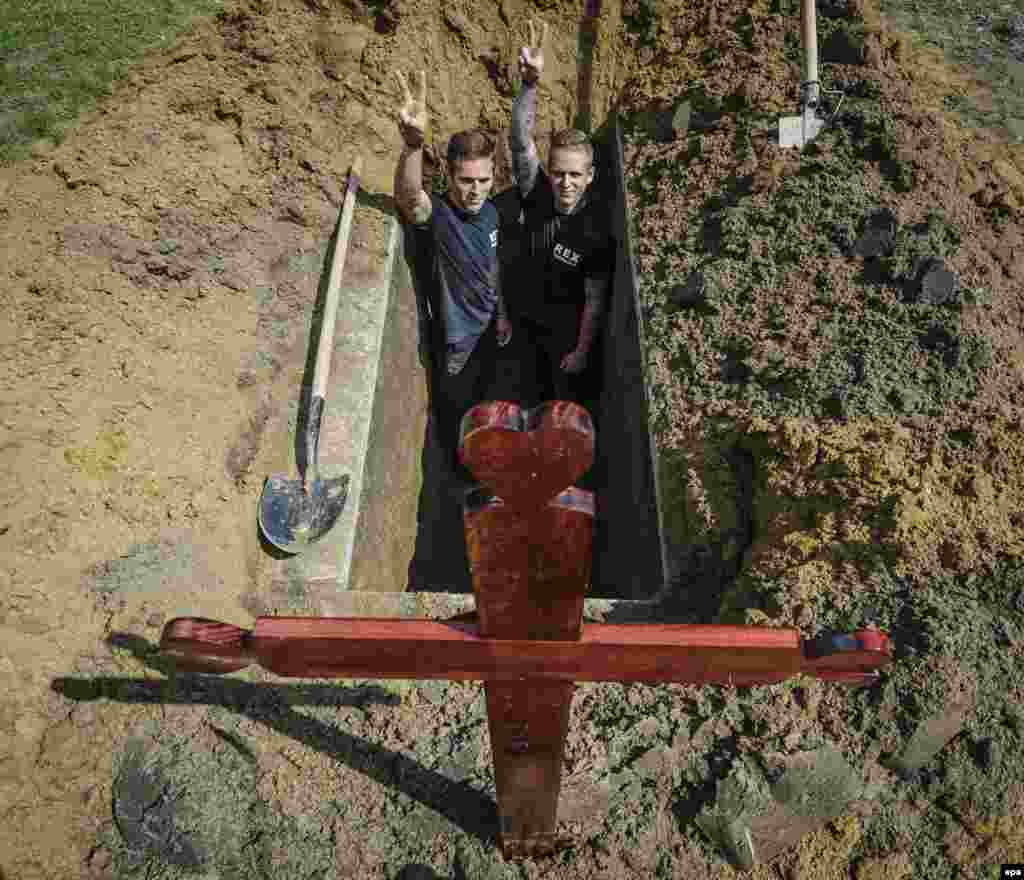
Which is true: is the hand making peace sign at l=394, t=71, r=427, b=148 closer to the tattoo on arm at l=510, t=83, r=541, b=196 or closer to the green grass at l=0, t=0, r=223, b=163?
the tattoo on arm at l=510, t=83, r=541, b=196

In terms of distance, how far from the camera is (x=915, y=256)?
3.17 m

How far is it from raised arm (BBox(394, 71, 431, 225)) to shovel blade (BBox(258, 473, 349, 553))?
1.68 m

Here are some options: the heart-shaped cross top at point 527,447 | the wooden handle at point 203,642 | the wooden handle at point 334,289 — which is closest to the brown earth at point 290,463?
the wooden handle at point 334,289

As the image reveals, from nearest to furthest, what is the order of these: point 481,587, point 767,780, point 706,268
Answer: point 481,587
point 767,780
point 706,268

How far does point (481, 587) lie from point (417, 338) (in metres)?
3.72

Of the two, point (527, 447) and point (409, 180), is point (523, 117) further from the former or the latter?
point (527, 447)

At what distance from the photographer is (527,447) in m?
0.95

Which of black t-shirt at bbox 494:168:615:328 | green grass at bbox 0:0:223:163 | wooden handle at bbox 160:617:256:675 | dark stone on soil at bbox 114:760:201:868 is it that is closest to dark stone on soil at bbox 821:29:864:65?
black t-shirt at bbox 494:168:615:328

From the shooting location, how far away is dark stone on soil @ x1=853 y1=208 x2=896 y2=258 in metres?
3.27

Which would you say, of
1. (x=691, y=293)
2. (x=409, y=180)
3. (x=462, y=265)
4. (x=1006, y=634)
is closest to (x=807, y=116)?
(x=691, y=293)

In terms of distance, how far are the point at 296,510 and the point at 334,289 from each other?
119 centimetres

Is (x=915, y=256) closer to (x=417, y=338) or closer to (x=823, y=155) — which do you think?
(x=823, y=155)

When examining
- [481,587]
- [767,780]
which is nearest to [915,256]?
[767,780]

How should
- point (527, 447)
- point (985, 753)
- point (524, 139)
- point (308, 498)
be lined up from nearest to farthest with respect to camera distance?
point (527, 447), point (985, 753), point (308, 498), point (524, 139)
